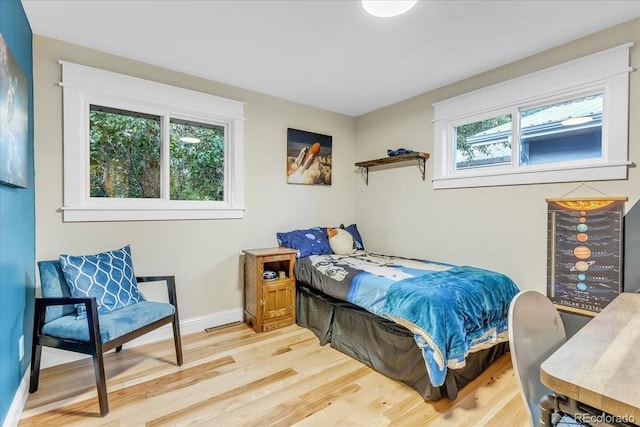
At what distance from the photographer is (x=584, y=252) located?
219 cm

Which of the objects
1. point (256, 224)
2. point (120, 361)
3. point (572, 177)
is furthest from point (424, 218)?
point (120, 361)

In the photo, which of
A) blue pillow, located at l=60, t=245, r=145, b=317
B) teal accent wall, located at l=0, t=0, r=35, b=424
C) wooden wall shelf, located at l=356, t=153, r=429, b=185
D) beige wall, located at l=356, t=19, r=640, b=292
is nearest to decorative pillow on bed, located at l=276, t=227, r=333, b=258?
beige wall, located at l=356, t=19, r=640, b=292

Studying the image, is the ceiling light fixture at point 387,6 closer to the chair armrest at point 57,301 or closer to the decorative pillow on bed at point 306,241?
the decorative pillow on bed at point 306,241

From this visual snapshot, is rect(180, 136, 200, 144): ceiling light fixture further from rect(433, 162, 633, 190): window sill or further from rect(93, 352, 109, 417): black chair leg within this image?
rect(433, 162, 633, 190): window sill

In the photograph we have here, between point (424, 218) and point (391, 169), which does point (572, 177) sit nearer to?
Answer: point (424, 218)

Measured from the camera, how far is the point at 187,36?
7.41 ft

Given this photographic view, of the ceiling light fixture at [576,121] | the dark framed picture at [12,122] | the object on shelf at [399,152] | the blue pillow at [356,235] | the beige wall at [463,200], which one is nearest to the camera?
the dark framed picture at [12,122]

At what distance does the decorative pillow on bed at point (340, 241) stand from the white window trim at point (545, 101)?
1.15 metres

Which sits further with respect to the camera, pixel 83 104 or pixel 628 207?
pixel 83 104

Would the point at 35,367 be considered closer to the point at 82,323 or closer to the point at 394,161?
the point at 82,323

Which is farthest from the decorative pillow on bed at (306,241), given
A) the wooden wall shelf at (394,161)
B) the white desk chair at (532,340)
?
the white desk chair at (532,340)

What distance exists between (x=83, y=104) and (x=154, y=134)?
55 centimetres

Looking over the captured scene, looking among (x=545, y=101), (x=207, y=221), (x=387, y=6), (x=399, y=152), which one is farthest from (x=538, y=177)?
(x=207, y=221)

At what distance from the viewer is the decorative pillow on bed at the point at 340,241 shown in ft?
11.5
